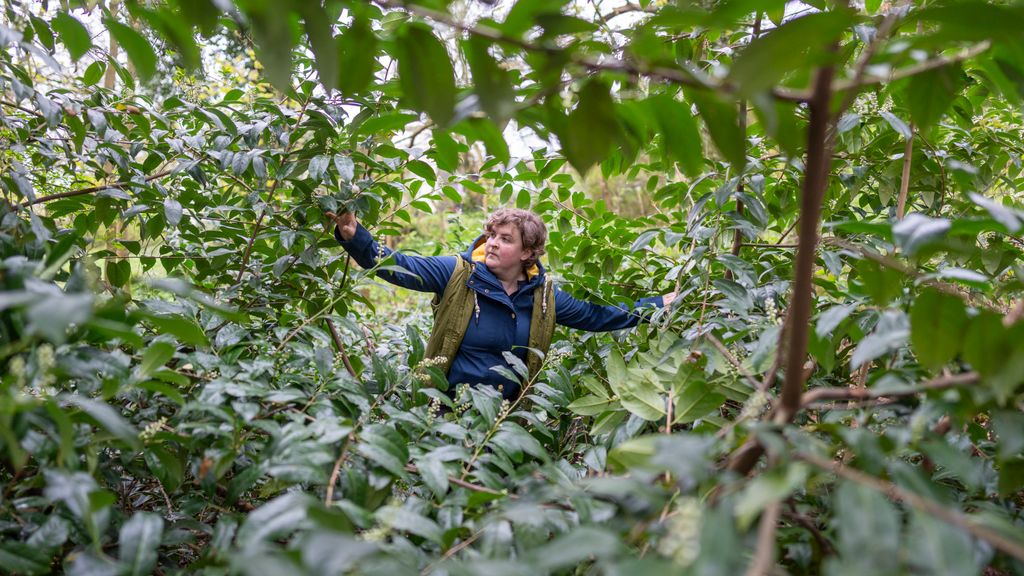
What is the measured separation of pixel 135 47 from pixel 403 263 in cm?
182

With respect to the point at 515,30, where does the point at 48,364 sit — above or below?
below

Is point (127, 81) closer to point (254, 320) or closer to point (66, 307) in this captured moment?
point (254, 320)

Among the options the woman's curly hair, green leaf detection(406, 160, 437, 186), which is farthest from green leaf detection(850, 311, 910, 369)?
the woman's curly hair

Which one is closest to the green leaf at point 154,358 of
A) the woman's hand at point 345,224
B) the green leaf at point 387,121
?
the green leaf at point 387,121

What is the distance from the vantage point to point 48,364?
0.95 metres

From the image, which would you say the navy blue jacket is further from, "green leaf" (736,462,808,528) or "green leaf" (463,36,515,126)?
"green leaf" (736,462,808,528)

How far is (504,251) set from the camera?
3.26 meters

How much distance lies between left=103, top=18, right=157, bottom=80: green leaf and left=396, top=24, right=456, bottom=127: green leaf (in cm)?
51

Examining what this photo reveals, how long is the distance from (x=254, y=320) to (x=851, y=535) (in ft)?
5.74

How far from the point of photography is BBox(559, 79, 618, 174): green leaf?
0.91 metres

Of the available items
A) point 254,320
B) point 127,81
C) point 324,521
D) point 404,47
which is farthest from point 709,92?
point 127,81

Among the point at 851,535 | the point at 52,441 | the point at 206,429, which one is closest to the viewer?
the point at 851,535

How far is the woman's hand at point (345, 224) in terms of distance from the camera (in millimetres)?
2309

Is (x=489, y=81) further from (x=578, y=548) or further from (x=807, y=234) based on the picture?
(x=578, y=548)
